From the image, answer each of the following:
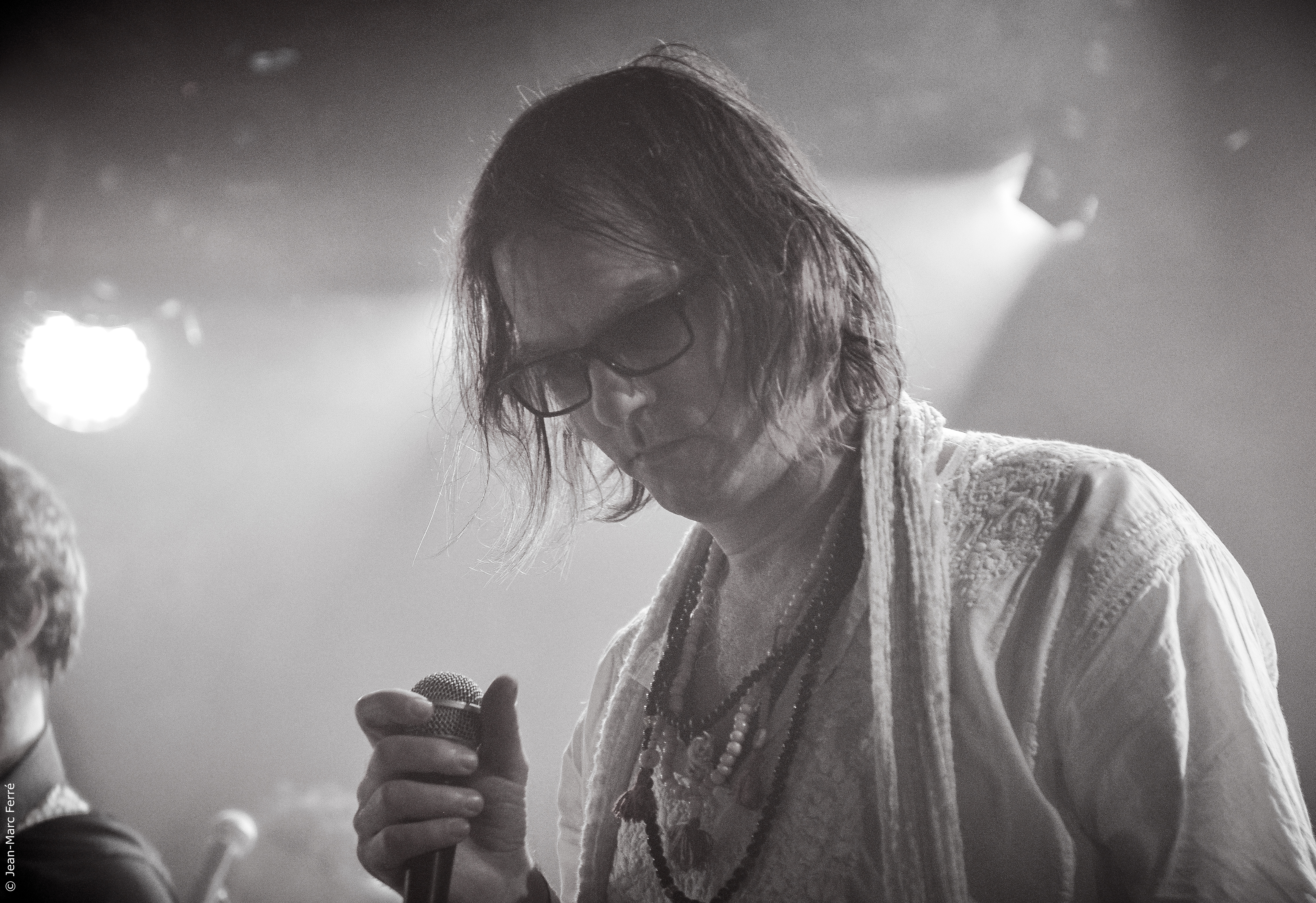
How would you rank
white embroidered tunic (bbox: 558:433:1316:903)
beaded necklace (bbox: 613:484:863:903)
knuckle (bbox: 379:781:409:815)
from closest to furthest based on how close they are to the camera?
white embroidered tunic (bbox: 558:433:1316:903), knuckle (bbox: 379:781:409:815), beaded necklace (bbox: 613:484:863:903)

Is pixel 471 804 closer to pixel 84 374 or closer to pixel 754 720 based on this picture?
pixel 754 720

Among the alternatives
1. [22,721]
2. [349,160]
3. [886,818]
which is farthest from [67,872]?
[349,160]

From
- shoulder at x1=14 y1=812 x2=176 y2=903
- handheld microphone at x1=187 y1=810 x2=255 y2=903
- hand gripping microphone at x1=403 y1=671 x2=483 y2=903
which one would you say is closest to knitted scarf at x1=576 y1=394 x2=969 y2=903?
hand gripping microphone at x1=403 y1=671 x2=483 y2=903

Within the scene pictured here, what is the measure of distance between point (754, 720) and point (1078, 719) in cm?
48

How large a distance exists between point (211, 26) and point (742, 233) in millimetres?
3097

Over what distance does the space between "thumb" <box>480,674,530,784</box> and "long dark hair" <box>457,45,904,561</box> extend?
0.56 meters

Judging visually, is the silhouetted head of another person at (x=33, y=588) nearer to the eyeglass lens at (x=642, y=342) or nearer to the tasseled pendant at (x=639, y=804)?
the tasseled pendant at (x=639, y=804)

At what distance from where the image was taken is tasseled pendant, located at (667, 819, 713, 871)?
114 centimetres

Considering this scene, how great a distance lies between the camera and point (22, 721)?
173 cm

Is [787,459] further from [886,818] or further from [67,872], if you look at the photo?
[67,872]

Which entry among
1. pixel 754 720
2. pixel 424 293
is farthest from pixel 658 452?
pixel 424 293

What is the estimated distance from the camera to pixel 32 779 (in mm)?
1658

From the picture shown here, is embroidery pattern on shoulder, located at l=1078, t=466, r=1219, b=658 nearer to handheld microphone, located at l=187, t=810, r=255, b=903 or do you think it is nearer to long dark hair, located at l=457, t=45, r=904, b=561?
long dark hair, located at l=457, t=45, r=904, b=561

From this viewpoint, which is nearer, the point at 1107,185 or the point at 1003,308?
the point at 1107,185
